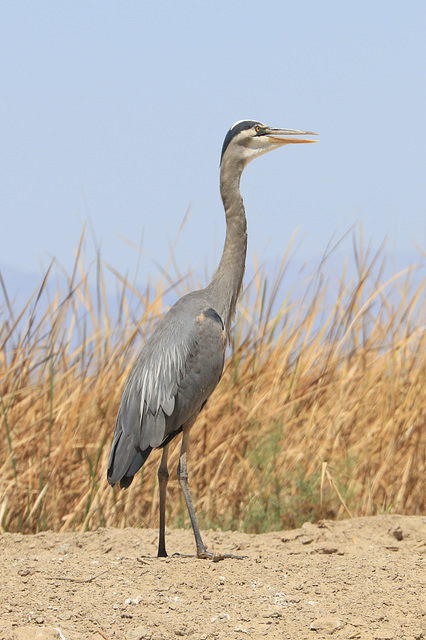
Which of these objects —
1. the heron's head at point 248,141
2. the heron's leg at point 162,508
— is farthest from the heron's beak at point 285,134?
the heron's leg at point 162,508

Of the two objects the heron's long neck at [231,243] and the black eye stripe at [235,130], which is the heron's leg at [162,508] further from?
the black eye stripe at [235,130]

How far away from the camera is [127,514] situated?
20.0 ft

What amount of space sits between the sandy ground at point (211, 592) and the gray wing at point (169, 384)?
2.13 ft

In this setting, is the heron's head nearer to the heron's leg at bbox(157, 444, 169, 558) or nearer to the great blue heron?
the great blue heron

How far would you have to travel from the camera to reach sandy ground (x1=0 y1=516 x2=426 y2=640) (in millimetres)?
3631

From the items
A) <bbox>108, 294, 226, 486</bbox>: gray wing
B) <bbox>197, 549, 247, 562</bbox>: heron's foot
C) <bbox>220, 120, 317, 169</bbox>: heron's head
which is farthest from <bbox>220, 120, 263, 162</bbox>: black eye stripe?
<bbox>197, 549, 247, 562</bbox>: heron's foot

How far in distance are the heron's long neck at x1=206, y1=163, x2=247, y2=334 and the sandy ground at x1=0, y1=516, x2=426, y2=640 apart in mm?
1683

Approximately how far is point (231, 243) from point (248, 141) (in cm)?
76

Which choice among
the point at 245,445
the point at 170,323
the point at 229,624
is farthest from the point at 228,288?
the point at 229,624

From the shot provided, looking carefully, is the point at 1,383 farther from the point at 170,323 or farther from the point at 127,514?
the point at 170,323

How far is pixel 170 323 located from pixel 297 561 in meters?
1.67

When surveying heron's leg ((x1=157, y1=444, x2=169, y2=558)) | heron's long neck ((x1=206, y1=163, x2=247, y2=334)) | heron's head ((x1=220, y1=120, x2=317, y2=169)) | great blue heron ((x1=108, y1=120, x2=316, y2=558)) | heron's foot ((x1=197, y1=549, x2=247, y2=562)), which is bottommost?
heron's foot ((x1=197, y1=549, x2=247, y2=562))

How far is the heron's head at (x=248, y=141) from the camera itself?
5.61 m

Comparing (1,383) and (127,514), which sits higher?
(1,383)
